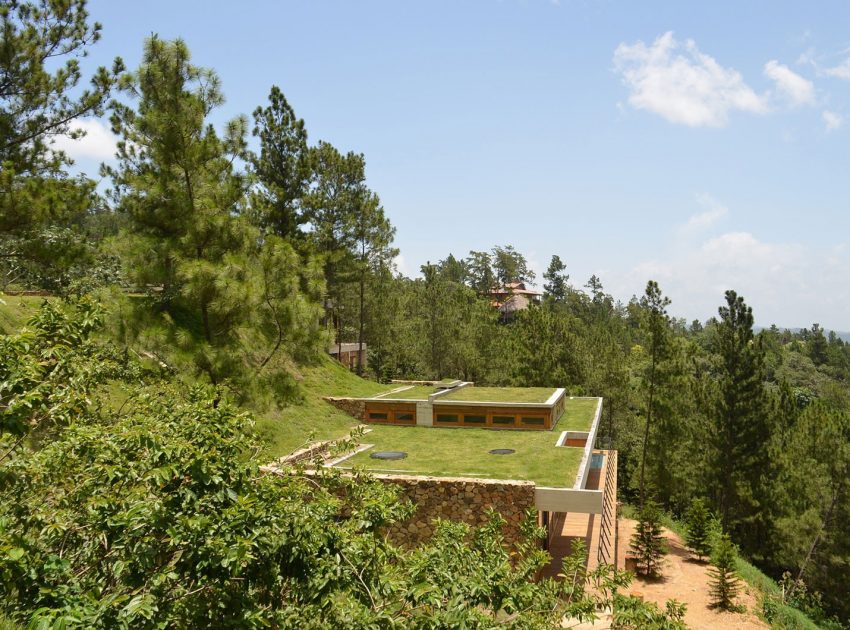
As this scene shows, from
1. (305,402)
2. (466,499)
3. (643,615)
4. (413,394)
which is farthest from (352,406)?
(643,615)

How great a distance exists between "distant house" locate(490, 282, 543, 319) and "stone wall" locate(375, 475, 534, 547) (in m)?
41.8

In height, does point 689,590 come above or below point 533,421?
below

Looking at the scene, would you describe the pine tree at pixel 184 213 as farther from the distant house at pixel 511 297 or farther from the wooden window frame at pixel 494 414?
the distant house at pixel 511 297

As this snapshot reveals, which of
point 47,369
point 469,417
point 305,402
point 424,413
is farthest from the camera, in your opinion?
point 424,413

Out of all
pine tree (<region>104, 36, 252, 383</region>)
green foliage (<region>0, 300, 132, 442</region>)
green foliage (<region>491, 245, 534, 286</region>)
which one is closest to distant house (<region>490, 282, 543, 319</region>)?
green foliage (<region>491, 245, 534, 286</region>)

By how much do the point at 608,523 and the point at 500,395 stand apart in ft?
20.2

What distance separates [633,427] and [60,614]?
28651 mm

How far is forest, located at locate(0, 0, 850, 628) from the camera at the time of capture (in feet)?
11.9

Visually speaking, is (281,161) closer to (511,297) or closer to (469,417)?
(469,417)

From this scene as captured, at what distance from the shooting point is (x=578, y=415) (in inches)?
874

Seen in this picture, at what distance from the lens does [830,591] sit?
20109 mm

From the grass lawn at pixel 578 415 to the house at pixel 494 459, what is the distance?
4 centimetres

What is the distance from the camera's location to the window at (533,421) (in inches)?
748

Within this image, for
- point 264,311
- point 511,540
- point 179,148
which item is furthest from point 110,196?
point 511,540
